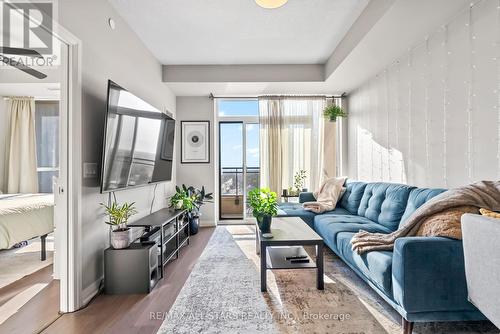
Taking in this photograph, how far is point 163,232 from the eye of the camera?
2.77 m

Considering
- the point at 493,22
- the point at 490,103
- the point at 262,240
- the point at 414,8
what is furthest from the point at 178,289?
the point at 493,22

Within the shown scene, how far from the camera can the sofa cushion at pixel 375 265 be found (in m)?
1.74

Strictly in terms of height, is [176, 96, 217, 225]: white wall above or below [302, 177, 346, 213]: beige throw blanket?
above

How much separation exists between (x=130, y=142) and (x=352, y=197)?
9.86 ft

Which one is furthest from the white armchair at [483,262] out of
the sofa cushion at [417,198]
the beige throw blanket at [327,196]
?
the beige throw blanket at [327,196]

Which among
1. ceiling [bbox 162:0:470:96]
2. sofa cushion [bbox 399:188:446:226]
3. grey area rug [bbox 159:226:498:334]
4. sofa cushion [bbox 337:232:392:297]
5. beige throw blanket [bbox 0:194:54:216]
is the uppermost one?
ceiling [bbox 162:0:470:96]

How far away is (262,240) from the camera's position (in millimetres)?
2273

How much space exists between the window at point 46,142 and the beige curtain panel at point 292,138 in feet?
12.8

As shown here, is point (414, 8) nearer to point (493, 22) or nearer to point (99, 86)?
point (493, 22)

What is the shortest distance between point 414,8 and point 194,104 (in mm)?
3721

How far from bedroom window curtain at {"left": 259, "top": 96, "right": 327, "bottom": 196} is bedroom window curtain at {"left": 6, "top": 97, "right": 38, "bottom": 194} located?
419 cm

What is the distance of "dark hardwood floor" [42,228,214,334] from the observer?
5.86 feet

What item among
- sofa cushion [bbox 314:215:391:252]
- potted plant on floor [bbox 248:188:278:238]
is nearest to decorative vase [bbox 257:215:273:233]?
potted plant on floor [bbox 248:188:278:238]

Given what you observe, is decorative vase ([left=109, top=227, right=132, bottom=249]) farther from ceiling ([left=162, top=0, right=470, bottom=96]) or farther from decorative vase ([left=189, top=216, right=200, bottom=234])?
ceiling ([left=162, top=0, right=470, bottom=96])
